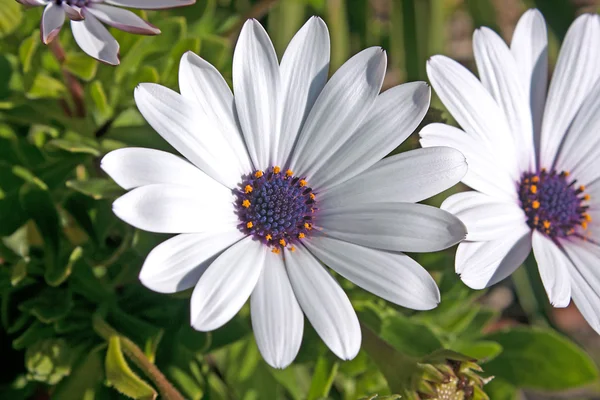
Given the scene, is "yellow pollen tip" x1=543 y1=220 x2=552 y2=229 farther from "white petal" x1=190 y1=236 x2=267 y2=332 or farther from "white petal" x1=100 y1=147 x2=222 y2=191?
"white petal" x1=100 y1=147 x2=222 y2=191

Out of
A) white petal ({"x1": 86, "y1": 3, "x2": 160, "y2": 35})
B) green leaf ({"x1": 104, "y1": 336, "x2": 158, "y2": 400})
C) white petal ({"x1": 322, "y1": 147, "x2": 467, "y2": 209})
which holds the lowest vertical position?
green leaf ({"x1": 104, "y1": 336, "x2": 158, "y2": 400})

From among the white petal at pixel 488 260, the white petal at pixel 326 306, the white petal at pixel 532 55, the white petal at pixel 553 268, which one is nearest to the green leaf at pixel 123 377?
the white petal at pixel 326 306

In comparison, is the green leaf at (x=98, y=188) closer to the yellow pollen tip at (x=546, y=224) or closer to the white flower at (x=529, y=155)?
the white flower at (x=529, y=155)

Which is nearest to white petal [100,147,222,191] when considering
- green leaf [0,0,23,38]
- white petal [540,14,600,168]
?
green leaf [0,0,23,38]

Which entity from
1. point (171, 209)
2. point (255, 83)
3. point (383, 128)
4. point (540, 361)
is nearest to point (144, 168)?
point (171, 209)

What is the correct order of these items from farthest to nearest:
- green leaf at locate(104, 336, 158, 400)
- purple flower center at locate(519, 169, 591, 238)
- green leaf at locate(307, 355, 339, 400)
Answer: green leaf at locate(307, 355, 339, 400), purple flower center at locate(519, 169, 591, 238), green leaf at locate(104, 336, 158, 400)
